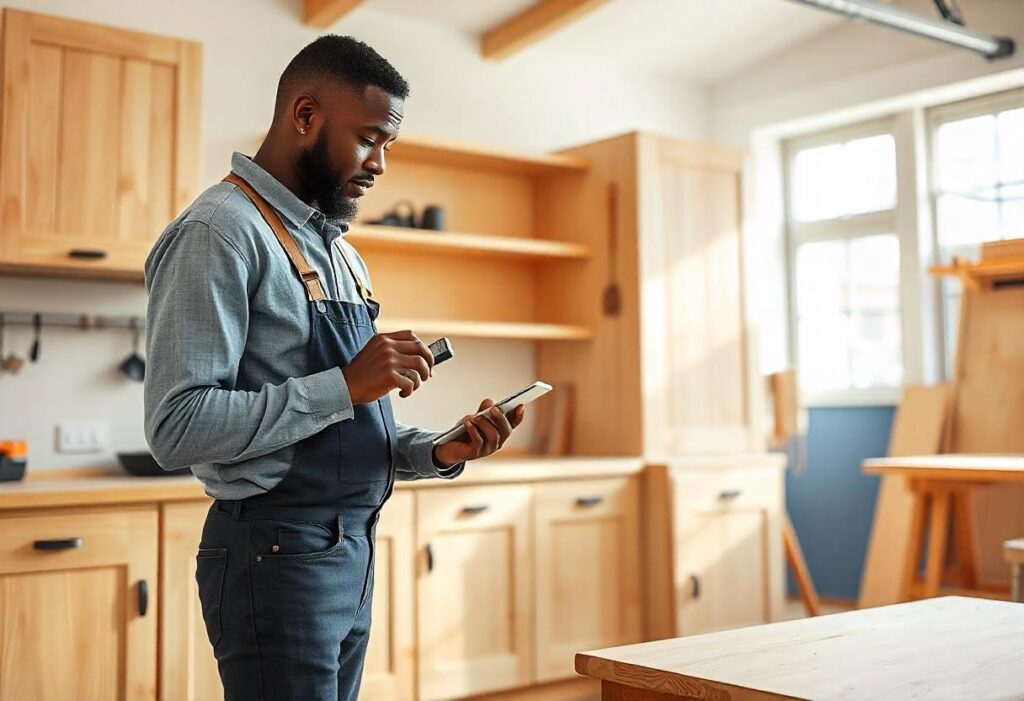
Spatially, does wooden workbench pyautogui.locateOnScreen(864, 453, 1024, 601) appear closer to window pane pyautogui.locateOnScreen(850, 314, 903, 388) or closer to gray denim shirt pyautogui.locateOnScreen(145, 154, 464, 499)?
window pane pyautogui.locateOnScreen(850, 314, 903, 388)

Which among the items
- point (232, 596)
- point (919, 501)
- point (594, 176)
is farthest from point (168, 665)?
point (919, 501)

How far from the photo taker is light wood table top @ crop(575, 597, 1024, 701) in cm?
127

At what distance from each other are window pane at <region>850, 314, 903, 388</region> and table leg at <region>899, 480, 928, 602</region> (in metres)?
1.02

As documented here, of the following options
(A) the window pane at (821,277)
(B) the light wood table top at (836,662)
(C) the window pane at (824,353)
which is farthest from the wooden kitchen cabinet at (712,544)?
(B) the light wood table top at (836,662)

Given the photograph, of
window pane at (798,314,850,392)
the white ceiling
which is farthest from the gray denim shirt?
window pane at (798,314,850,392)

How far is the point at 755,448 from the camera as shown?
192 inches

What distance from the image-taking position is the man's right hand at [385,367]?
1523 millimetres

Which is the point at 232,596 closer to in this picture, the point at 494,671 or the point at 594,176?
the point at 494,671

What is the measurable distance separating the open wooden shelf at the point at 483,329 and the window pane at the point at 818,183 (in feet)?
6.21

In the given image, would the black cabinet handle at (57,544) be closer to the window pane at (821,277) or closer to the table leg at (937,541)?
the table leg at (937,541)

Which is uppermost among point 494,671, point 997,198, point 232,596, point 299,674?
point 997,198

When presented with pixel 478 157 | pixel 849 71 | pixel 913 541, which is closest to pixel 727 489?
pixel 913 541

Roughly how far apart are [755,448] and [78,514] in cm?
289

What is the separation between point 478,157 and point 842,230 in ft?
7.38
